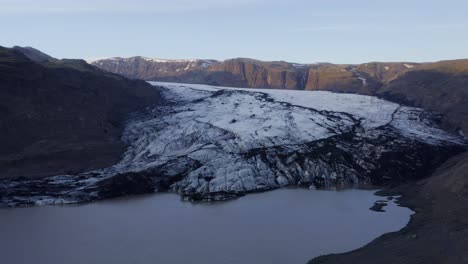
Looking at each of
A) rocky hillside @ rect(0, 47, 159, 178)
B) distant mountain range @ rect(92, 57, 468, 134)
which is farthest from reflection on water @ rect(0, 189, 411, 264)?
distant mountain range @ rect(92, 57, 468, 134)

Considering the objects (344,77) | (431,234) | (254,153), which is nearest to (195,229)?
(431,234)

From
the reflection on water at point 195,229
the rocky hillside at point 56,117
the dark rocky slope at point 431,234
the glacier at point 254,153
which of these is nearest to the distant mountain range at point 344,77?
the glacier at point 254,153

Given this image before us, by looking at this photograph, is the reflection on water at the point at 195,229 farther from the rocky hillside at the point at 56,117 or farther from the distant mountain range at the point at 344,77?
the distant mountain range at the point at 344,77

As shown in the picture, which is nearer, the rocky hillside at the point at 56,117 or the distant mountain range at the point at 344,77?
the rocky hillside at the point at 56,117

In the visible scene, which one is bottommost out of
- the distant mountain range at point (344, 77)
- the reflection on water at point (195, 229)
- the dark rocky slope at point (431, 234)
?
the reflection on water at point (195, 229)

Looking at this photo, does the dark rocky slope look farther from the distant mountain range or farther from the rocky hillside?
the rocky hillside

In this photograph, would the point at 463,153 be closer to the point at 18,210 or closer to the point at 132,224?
the point at 132,224
